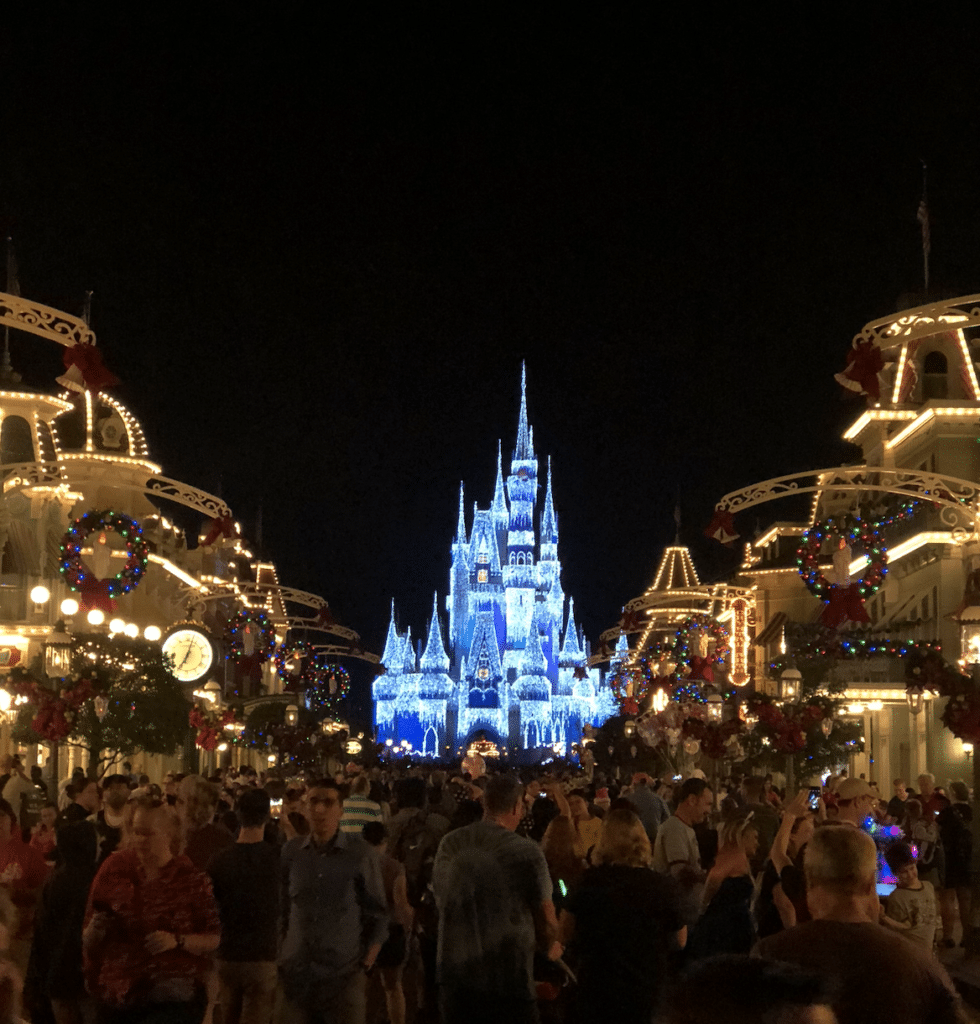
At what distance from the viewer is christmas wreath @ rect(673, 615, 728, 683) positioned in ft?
146

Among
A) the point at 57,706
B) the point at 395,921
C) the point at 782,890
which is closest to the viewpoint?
the point at 782,890

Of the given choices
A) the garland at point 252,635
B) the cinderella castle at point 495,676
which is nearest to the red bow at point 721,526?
the garland at point 252,635

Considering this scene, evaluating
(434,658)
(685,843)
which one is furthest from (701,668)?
(434,658)

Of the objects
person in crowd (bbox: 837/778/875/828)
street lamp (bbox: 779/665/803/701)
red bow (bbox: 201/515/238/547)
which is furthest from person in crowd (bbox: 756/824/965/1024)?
street lamp (bbox: 779/665/803/701)

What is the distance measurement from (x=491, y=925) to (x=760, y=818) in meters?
5.08

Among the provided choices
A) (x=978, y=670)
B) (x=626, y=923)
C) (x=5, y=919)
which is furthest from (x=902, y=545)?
(x=5, y=919)

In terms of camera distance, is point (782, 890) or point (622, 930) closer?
point (622, 930)

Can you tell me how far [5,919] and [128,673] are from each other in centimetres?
2938

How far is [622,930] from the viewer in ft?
25.4

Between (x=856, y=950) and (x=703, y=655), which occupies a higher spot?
(x=703, y=655)

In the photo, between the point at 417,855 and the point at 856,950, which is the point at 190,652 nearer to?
the point at 417,855

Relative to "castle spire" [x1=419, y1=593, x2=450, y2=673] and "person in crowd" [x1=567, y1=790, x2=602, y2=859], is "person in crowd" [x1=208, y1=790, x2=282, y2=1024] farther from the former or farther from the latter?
"castle spire" [x1=419, y1=593, x2=450, y2=673]

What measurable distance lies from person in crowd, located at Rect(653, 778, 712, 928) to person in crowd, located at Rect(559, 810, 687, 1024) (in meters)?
1.44

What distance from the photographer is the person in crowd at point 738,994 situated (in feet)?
11.0
